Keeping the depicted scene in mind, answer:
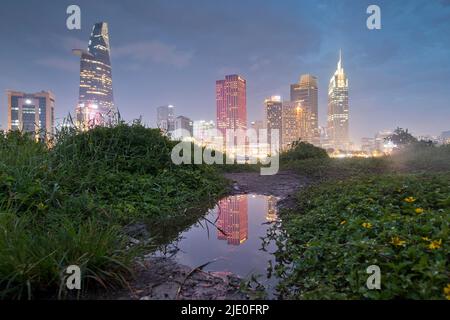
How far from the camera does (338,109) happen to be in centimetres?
3706

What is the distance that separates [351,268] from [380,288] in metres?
0.30

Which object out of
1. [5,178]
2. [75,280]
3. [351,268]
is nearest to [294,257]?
[351,268]

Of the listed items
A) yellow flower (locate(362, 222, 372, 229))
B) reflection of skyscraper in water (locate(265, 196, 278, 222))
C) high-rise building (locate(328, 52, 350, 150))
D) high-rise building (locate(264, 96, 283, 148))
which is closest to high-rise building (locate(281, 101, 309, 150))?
high-rise building (locate(264, 96, 283, 148))

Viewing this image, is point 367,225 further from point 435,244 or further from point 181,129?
point 181,129

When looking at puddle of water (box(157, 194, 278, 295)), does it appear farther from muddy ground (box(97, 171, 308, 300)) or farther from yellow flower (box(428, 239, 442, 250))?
yellow flower (box(428, 239, 442, 250))

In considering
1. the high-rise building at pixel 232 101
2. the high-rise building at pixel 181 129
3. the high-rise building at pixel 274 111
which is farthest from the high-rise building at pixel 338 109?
the high-rise building at pixel 181 129

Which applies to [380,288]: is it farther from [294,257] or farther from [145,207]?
[145,207]

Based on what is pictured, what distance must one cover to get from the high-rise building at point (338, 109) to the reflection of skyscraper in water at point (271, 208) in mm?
20012

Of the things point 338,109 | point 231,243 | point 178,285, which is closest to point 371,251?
point 178,285

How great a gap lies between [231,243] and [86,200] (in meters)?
2.30

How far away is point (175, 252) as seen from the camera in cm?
334

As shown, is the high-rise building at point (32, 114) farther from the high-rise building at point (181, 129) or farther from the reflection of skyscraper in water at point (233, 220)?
the reflection of skyscraper in water at point (233, 220)

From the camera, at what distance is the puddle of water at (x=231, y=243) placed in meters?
2.92

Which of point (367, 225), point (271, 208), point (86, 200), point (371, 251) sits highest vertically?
point (86, 200)
